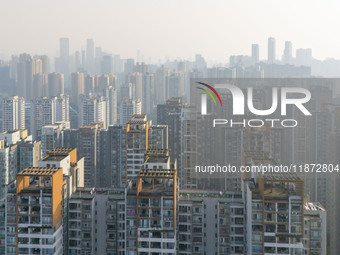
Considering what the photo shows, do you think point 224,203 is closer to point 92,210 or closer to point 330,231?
point 92,210

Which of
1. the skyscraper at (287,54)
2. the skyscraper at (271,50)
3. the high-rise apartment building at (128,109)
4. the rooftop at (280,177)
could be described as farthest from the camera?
the high-rise apartment building at (128,109)

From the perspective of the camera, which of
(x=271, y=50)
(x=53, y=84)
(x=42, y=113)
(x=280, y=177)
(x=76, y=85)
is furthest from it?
(x=76, y=85)

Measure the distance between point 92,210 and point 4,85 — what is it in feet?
59.4

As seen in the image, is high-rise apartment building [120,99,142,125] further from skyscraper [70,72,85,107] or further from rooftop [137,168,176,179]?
rooftop [137,168,176,179]

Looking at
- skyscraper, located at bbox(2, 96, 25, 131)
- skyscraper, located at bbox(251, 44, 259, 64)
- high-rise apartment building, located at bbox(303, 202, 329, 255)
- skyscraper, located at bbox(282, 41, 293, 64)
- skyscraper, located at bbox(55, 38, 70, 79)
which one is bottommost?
high-rise apartment building, located at bbox(303, 202, 329, 255)

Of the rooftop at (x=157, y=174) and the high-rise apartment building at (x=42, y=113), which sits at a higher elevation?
the high-rise apartment building at (x=42, y=113)

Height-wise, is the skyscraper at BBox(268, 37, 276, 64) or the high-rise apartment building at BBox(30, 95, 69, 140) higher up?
the skyscraper at BBox(268, 37, 276, 64)

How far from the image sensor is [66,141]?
11.3 meters

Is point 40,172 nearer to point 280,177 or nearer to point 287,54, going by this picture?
point 280,177

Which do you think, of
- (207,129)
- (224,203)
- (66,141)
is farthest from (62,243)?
(66,141)

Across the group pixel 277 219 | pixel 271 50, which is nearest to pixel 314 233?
pixel 277 219

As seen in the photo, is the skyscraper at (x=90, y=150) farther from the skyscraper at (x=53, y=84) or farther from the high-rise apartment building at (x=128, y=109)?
the skyscraper at (x=53, y=84)

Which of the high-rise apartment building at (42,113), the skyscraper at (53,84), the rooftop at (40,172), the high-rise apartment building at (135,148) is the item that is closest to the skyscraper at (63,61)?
the skyscraper at (53,84)

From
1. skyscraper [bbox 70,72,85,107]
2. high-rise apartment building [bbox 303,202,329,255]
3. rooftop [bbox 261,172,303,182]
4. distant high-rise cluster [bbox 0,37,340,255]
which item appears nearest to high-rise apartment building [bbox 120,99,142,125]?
distant high-rise cluster [bbox 0,37,340,255]
